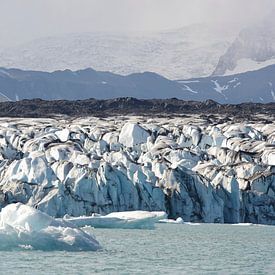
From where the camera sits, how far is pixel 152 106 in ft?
344

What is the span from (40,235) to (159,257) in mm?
3494

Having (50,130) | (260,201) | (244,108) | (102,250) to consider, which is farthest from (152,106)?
(102,250)

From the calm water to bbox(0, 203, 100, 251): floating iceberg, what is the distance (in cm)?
33

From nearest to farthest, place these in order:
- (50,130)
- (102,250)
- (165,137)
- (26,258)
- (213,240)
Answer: (26,258), (102,250), (213,240), (165,137), (50,130)

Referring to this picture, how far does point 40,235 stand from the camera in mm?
24719

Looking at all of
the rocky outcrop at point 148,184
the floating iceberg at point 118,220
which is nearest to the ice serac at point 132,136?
the rocky outcrop at point 148,184

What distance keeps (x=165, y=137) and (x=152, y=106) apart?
44996mm

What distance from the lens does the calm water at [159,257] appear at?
22.1m

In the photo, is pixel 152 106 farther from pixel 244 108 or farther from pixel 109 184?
pixel 109 184

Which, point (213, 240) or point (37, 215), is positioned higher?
point (37, 215)

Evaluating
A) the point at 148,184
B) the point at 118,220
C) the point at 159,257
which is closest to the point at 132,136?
the point at 148,184

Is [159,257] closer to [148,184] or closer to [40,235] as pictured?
[40,235]

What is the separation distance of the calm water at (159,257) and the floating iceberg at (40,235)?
0.33 metres

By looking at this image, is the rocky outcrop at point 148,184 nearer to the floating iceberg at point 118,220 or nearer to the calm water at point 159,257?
the floating iceberg at point 118,220
